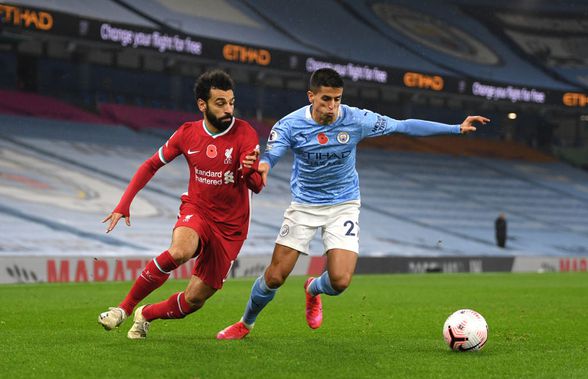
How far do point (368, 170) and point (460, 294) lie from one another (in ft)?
70.1

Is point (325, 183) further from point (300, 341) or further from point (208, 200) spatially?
point (300, 341)

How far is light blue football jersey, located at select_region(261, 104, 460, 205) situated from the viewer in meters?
8.85

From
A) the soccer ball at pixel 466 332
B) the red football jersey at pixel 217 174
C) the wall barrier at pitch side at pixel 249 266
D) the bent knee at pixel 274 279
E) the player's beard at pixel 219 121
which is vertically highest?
the player's beard at pixel 219 121

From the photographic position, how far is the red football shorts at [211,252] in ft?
27.7

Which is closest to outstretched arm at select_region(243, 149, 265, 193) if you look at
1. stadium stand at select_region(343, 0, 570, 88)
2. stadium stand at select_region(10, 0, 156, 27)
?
stadium stand at select_region(10, 0, 156, 27)

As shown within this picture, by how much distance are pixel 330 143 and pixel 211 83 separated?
127 centimetres

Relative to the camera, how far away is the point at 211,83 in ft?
27.7

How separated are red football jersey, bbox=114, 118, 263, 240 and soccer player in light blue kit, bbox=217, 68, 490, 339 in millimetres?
435

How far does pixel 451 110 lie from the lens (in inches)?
1838

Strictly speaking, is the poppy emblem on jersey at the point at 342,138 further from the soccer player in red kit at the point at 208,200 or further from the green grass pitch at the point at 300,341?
the green grass pitch at the point at 300,341

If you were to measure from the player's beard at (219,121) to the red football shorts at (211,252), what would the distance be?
745mm

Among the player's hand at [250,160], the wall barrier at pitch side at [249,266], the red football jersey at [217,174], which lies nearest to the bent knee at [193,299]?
the red football jersey at [217,174]

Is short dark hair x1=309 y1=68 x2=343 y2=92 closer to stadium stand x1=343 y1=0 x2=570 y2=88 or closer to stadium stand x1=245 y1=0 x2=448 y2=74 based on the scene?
stadium stand x1=245 y1=0 x2=448 y2=74

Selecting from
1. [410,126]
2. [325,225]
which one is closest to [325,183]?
[325,225]
